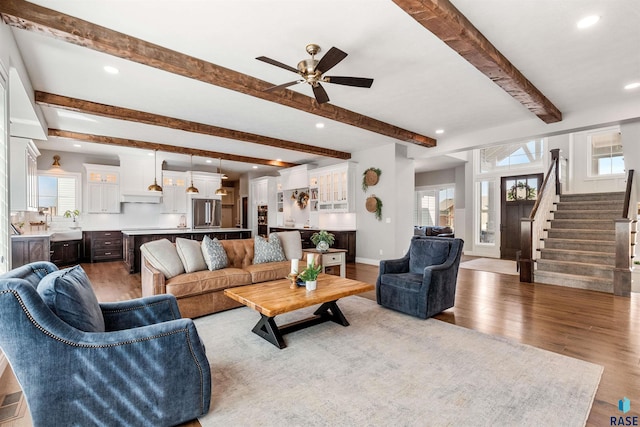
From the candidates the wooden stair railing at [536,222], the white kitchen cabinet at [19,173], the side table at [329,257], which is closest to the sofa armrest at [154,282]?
the side table at [329,257]

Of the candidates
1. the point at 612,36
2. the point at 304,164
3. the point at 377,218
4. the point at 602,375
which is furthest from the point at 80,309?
the point at 304,164

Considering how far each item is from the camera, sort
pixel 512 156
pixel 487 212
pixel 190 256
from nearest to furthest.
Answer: pixel 190 256, pixel 512 156, pixel 487 212

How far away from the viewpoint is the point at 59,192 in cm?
793

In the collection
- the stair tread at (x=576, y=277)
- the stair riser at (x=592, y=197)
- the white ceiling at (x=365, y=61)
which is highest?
the white ceiling at (x=365, y=61)

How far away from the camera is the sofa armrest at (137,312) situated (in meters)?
2.15

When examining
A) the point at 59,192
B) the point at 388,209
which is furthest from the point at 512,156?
the point at 59,192

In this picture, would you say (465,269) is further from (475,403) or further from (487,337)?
(475,403)

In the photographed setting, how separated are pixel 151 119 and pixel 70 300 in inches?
169

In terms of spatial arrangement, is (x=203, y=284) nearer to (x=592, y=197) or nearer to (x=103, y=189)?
(x=103, y=189)

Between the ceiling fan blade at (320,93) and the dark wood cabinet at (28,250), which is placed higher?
the ceiling fan blade at (320,93)

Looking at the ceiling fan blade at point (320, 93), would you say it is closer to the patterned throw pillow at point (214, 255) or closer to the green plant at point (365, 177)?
the patterned throw pillow at point (214, 255)

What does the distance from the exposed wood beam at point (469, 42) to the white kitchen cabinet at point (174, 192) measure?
8611 mm

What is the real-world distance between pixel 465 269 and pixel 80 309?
22.4 ft

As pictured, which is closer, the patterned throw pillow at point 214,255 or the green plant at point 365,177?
the patterned throw pillow at point 214,255
